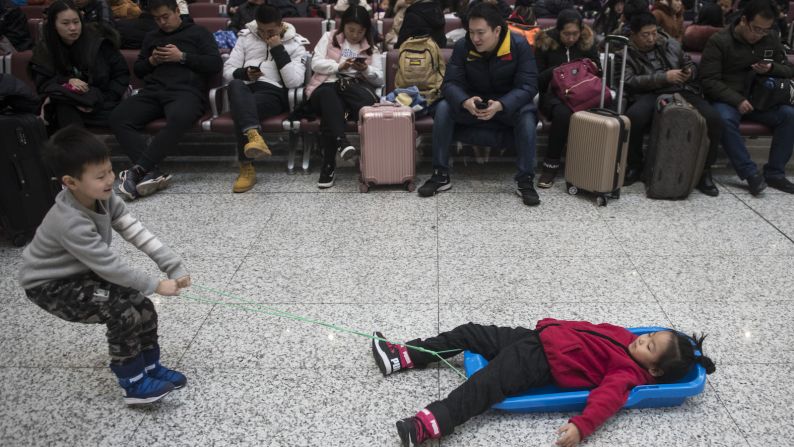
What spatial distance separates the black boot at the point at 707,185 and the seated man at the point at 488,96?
3.72ft

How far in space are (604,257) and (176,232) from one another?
2.35 meters

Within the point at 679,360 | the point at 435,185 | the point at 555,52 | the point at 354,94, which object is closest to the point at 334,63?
the point at 354,94

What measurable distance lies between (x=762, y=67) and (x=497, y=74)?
70.2 inches

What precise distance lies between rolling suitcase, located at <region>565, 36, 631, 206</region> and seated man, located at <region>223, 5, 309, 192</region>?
6.64 ft

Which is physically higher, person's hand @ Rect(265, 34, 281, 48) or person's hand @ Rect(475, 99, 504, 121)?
person's hand @ Rect(265, 34, 281, 48)

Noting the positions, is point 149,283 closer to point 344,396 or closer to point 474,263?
point 344,396

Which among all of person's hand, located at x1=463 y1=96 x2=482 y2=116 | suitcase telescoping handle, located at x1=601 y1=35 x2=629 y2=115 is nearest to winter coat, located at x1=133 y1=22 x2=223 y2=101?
person's hand, located at x1=463 y1=96 x2=482 y2=116

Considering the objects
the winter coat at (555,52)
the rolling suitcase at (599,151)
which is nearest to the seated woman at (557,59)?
the winter coat at (555,52)

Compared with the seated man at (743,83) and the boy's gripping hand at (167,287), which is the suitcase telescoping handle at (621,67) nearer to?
the seated man at (743,83)

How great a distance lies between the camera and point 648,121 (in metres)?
4.16

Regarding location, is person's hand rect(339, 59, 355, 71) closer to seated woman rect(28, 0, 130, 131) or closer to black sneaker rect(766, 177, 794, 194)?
seated woman rect(28, 0, 130, 131)

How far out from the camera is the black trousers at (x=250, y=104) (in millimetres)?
4160

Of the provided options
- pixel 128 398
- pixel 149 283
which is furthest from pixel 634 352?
pixel 128 398

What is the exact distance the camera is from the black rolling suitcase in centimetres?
326
